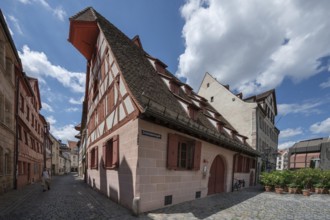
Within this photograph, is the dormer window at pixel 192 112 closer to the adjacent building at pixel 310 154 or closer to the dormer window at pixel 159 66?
the dormer window at pixel 159 66

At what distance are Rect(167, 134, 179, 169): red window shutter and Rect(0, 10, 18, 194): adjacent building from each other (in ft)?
27.8

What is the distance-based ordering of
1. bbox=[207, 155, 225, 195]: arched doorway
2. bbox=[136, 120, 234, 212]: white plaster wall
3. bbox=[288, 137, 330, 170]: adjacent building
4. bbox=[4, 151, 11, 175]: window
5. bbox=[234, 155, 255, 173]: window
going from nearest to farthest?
bbox=[136, 120, 234, 212]: white plaster wall → bbox=[207, 155, 225, 195]: arched doorway → bbox=[4, 151, 11, 175]: window → bbox=[234, 155, 255, 173]: window → bbox=[288, 137, 330, 170]: adjacent building

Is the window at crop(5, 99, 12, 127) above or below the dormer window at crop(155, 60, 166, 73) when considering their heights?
below

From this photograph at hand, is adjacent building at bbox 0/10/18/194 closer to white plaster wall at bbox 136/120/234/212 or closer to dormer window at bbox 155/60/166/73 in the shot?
dormer window at bbox 155/60/166/73

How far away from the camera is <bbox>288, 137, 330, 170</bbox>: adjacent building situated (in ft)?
69.6

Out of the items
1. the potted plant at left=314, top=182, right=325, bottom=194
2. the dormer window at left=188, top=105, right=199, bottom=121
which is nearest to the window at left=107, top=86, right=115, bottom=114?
the dormer window at left=188, top=105, right=199, bottom=121

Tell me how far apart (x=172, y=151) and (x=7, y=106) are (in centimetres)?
1022

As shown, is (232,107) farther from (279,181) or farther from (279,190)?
(279,190)

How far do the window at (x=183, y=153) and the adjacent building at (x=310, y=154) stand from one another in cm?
1966

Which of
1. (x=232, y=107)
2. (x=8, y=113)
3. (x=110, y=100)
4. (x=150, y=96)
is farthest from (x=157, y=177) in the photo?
(x=232, y=107)

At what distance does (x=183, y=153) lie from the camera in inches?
337

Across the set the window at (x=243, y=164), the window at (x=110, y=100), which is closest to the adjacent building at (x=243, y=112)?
the window at (x=243, y=164)

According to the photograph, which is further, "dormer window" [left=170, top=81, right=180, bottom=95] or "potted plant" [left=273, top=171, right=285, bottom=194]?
"potted plant" [left=273, top=171, right=285, bottom=194]

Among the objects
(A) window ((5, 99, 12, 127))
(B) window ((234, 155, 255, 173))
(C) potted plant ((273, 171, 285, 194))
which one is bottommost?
(C) potted plant ((273, 171, 285, 194))
